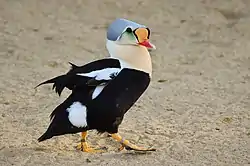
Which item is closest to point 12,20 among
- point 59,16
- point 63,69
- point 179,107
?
point 59,16

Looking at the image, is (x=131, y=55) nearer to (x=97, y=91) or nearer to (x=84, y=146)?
(x=97, y=91)

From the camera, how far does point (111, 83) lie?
291 centimetres

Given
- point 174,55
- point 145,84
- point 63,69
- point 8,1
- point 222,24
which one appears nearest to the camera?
point 145,84

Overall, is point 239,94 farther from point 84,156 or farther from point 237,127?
point 84,156

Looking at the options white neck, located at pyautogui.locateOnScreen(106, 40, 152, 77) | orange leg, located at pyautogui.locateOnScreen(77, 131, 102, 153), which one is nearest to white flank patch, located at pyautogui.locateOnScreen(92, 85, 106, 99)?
white neck, located at pyautogui.locateOnScreen(106, 40, 152, 77)

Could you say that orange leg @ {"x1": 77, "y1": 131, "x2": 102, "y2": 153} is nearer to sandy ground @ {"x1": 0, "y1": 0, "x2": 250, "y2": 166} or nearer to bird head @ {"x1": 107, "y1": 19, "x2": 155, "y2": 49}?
sandy ground @ {"x1": 0, "y1": 0, "x2": 250, "y2": 166}

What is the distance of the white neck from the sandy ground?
17.4 inches

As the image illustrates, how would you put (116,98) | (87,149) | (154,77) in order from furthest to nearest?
(154,77) < (87,149) < (116,98)

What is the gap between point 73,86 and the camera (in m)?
2.99

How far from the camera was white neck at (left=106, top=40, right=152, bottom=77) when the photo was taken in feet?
9.60

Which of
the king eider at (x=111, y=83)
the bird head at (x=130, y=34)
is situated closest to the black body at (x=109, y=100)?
the king eider at (x=111, y=83)

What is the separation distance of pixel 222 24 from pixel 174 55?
0.83 metres

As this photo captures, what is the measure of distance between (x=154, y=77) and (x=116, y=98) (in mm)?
1419

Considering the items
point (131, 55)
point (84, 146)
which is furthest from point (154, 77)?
point (131, 55)
